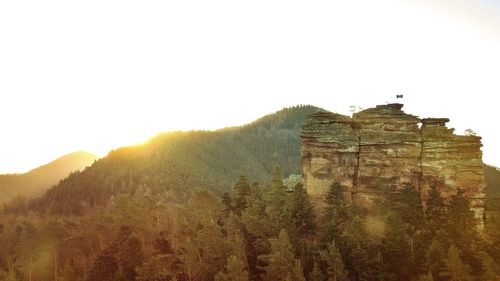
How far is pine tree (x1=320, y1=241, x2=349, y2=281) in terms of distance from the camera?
5828 cm

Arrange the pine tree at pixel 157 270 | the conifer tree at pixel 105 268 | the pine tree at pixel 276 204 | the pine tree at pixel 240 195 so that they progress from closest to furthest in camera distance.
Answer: the pine tree at pixel 157 270
the pine tree at pixel 276 204
the conifer tree at pixel 105 268
the pine tree at pixel 240 195

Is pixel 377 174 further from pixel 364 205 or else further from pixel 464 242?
pixel 464 242

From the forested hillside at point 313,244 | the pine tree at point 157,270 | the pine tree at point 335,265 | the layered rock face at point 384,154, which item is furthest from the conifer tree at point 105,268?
the pine tree at point 335,265

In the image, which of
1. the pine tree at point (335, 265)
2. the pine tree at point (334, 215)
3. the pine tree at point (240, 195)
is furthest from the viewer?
the pine tree at point (240, 195)

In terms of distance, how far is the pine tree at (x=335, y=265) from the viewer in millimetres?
58281

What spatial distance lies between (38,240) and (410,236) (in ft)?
259

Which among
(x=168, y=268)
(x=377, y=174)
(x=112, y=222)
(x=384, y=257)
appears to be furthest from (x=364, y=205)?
(x=112, y=222)

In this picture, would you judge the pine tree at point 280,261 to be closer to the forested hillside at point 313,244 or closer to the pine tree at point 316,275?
the forested hillside at point 313,244

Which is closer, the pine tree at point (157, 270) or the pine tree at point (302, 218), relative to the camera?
the pine tree at point (157, 270)

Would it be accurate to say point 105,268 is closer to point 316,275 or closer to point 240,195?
point 240,195

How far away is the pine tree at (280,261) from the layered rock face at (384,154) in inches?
906

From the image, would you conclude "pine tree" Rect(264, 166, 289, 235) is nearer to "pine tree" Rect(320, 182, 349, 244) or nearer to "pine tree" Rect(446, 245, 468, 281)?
"pine tree" Rect(320, 182, 349, 244)

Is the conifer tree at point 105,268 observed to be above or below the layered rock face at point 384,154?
below

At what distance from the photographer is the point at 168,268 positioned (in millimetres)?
71750
